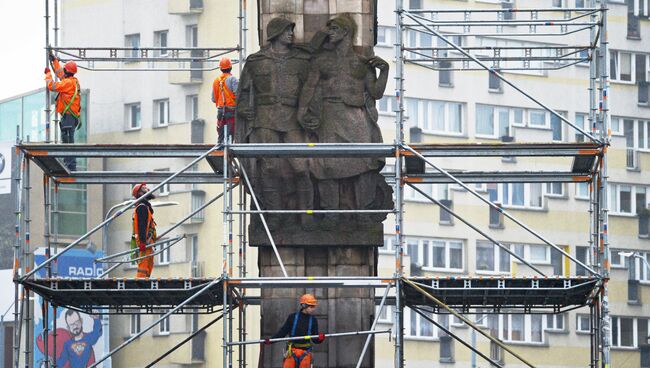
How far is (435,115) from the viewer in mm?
93875

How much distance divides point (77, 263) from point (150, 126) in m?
6.89

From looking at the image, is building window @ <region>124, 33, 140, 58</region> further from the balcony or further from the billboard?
the billboard

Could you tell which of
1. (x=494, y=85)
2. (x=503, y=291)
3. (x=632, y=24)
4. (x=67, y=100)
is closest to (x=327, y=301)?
(x=503, y=291)

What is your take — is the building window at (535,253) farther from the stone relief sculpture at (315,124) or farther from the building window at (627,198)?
the stone relief sculpture at (315,124)

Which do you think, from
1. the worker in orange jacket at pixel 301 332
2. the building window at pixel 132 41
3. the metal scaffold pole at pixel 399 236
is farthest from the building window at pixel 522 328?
the worker in orange jacket at pixel 301 332

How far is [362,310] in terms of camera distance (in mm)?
41125

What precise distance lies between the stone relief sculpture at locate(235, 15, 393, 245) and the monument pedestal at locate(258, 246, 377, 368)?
293 mm

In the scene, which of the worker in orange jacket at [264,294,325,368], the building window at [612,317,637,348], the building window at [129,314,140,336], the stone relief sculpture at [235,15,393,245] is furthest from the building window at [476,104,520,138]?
the worker in orange jacket at [264,294,325,368]

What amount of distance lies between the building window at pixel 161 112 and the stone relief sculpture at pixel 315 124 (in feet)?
183

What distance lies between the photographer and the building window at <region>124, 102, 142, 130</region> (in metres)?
99.1

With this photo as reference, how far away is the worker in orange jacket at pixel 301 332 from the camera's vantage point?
37.6 meters

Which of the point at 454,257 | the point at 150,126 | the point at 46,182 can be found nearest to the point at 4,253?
the point at 150,126

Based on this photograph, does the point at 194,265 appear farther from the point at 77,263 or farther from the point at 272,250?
the point at 272,250

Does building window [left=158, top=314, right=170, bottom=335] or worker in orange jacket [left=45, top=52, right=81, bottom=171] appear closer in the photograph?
worker in orange jacket [left=45, top=52, right=81, bottom=171]
